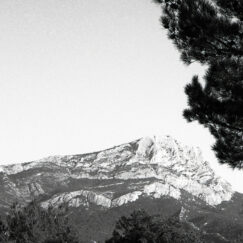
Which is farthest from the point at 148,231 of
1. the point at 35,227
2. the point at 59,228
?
the point at 35,227

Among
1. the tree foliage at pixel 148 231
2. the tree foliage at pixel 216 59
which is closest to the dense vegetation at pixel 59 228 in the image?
the tree foliage at pixel 148 231

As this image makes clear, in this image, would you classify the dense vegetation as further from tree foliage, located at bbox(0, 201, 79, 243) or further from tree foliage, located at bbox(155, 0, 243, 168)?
tree foliage, located at bbox(155, 0, 243, 168)

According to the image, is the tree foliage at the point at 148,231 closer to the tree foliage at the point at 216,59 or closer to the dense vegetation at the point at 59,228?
the dense vegetation at the point at 59,228

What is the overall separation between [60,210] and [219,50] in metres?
45.2

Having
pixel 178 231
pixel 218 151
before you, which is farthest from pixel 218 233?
pixel 218 151

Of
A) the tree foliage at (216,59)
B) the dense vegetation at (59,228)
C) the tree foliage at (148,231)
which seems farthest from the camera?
the tree foliage at (148,231)

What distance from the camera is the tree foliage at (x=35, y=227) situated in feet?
148

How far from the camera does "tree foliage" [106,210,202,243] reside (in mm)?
48094

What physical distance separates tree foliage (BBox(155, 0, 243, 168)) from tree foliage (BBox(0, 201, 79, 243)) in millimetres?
36454

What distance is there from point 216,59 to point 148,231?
40.8 m

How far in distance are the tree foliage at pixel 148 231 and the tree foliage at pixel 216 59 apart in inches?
1431

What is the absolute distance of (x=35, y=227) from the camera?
4734cm

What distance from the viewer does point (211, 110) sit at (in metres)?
12.0

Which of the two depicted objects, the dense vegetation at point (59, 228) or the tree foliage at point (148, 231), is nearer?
the dense vegetation at point (59, 228)
